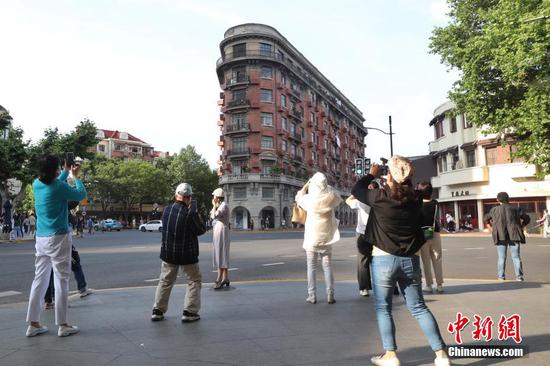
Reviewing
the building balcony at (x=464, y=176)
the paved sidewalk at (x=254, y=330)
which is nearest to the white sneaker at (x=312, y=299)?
the paved sidewalk at (x=254, y=330)

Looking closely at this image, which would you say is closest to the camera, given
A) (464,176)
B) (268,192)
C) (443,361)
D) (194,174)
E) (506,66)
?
(443,361)

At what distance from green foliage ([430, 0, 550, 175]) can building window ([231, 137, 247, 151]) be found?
32.9m

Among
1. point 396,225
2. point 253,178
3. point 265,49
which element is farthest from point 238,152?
point 396,225

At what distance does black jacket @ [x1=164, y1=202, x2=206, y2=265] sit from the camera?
17.5ft

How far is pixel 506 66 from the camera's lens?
1616cm

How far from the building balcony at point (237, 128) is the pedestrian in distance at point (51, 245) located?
158 ft

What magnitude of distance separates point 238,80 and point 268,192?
15.0 m

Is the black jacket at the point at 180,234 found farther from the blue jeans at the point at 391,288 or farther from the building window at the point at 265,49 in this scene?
the building window at the point at 265,49

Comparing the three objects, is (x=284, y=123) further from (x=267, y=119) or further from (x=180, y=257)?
(x=180, y=257)

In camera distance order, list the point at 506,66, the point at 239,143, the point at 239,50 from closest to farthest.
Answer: the point at 506,66
the point at 239,50
the point at 239,143

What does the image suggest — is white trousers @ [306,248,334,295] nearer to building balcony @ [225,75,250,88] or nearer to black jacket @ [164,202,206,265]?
black jacket @ [164,202,206,265]

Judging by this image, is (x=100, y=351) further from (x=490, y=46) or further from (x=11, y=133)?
(x=11, y=133)

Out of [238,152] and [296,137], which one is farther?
[296,137]

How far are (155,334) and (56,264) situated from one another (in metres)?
1.39
